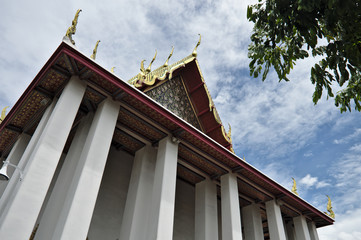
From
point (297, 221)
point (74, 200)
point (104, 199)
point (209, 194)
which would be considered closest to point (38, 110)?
A: point (104, 199)

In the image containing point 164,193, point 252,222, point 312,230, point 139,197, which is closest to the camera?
point 164,193

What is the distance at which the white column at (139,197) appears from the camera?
6.00 meters

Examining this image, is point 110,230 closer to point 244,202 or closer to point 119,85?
point 119,85

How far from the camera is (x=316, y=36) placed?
306 cm

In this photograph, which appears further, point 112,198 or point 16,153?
point 112,198

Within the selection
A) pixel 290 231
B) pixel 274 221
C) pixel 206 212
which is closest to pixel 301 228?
pixel 290 231

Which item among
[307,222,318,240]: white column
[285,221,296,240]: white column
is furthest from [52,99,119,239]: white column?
[307,222,318,240]: white column

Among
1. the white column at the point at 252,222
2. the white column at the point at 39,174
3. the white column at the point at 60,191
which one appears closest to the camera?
the white column at the point at 39,174

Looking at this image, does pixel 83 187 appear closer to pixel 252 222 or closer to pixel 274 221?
pixel 252 222

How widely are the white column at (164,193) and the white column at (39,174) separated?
2310 mm

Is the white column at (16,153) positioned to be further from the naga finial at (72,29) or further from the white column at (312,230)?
the white column at (312,230)

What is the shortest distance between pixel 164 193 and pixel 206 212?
92.1 inches

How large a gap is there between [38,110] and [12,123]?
3.61 feet

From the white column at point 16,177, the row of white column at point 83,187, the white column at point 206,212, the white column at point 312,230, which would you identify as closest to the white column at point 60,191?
the row of white column at point 83,187
